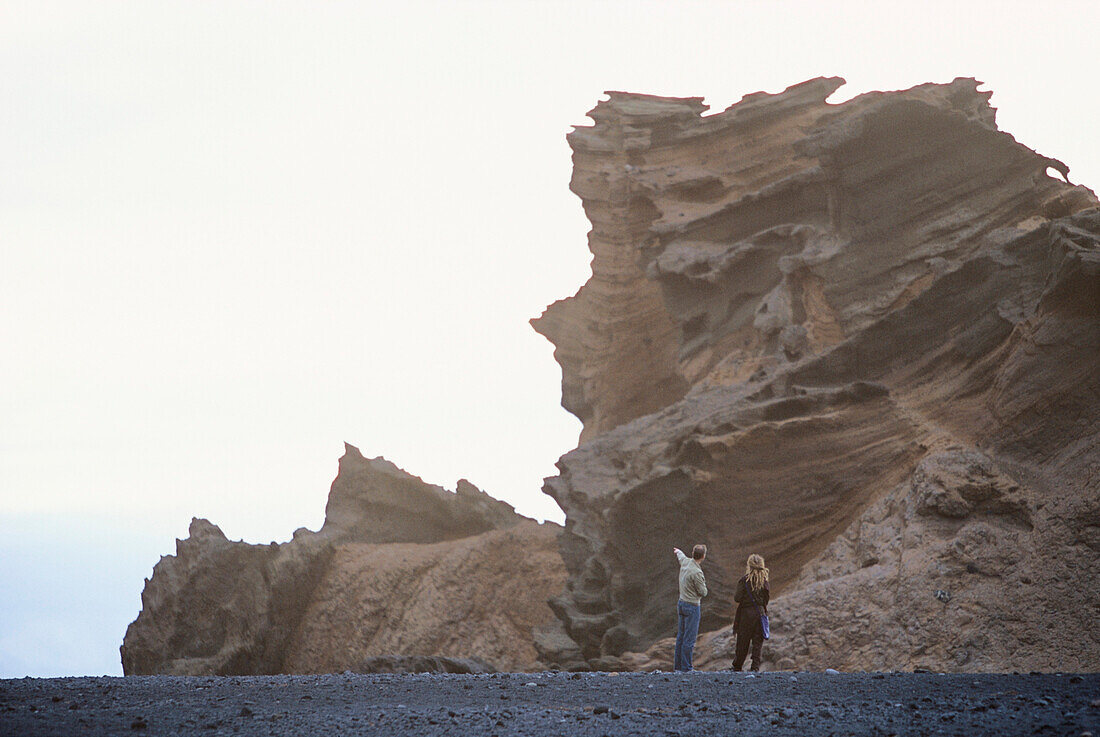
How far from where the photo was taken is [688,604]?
14148 millimetres

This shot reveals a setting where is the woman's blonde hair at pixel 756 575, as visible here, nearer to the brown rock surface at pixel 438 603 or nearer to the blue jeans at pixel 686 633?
A: the blue jeans at pixel 686 633

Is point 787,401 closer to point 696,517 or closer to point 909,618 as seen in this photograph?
point 696,517

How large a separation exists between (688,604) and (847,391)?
7.87 meters

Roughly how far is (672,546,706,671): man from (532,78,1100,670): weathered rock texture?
8.47ft

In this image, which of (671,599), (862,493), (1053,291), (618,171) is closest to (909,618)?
(862,493)

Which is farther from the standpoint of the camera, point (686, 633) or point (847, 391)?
point (847, 391)

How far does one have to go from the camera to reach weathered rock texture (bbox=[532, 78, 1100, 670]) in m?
15.6

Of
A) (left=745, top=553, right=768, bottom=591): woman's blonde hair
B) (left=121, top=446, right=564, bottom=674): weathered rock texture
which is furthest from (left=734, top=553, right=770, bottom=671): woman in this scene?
(left=121, top=446, right=564, bottom=674): weathered rock texture

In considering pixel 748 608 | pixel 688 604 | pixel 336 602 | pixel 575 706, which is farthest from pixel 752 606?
pixel 336 602

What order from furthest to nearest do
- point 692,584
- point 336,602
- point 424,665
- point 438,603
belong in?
point 336,602 → point 438,603 → point 424,665 → point 692,584

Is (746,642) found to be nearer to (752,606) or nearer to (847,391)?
(752,606)

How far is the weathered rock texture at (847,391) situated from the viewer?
1559 cm

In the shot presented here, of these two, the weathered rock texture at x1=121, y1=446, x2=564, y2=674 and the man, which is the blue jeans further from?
the weathered rock texture at x1=121, y1=446, x2=564, y2=674

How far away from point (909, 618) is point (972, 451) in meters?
3.63
